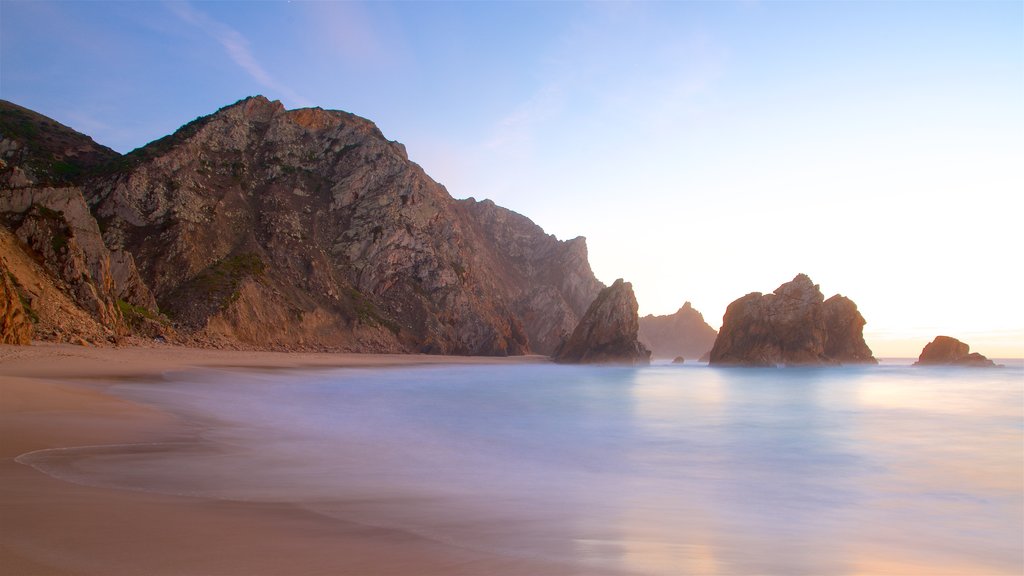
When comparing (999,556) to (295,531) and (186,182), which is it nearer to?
(295,531)

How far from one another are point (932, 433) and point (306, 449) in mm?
16179

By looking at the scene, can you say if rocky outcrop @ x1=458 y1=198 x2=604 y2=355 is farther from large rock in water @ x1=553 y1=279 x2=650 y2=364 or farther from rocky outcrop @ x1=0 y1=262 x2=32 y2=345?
rocky outcrop @ x1=0 y1=262 x2=32 y2=345

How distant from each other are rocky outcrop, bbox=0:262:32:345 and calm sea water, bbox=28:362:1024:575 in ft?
25.0

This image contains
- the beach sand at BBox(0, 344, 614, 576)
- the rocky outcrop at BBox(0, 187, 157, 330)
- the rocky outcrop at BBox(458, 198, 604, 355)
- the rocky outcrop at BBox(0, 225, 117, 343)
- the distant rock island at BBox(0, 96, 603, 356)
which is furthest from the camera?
the rocky outcrop at BBox(458, 198, 604, 355)

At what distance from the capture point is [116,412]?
10453 mm

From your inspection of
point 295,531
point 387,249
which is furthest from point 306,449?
point 387,249

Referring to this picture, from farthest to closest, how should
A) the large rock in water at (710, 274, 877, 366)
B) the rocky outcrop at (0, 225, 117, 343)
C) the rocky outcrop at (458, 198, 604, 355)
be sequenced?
1. the rocky outcrop at (458, 198, 604, 355)
2. the large rock in water at (710, 274, 877, 366)
3. the rocky outcrop at (0, 225, 117, 343)

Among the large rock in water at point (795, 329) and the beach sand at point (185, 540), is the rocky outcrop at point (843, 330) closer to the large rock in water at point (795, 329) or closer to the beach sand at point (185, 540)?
the large rock in water at point (795, 329)

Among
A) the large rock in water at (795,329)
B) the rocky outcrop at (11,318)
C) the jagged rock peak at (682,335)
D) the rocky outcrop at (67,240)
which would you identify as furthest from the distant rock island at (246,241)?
the jagged rock peak at (682,335)

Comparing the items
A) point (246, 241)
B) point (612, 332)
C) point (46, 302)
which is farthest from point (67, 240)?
point (612, 332)

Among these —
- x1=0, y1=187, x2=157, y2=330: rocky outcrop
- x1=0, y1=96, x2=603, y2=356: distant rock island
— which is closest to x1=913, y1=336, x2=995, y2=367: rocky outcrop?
x1=0, y1=96, x2=603, y2=356: distant rock island

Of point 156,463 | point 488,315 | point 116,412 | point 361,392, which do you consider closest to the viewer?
point 156,463

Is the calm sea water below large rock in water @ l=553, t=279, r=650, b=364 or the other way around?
below

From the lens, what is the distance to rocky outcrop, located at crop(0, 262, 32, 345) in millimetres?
20281
